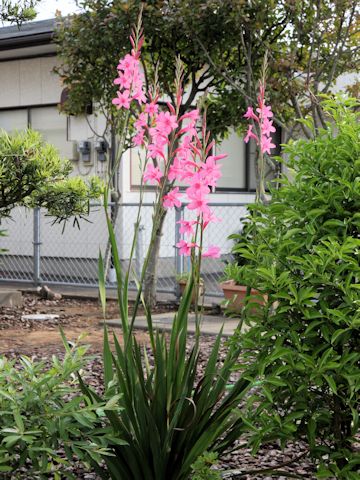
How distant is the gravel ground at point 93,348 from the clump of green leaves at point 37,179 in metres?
1.07

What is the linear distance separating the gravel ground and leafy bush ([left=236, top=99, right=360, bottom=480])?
0.94ft

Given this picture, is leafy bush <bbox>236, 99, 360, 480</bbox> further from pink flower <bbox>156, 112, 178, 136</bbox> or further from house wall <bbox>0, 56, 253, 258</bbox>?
house wall <bbox>0, 56, 253, 258</bbox>

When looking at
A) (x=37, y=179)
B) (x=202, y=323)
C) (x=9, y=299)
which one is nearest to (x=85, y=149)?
(x=9, y=299)

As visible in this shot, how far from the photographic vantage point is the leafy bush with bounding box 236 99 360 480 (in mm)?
2965

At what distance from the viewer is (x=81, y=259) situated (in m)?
13.4

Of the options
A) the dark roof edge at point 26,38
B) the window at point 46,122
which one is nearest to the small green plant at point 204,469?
the dark roof edge at point 26,38

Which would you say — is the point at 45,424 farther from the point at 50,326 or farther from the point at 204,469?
the point at 50,326

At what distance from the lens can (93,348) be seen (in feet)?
23.0

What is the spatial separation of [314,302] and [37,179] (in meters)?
3.78

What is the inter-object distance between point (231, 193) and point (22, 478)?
11565 mm

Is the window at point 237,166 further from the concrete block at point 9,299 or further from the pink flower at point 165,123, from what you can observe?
the pink flower at point 165,123

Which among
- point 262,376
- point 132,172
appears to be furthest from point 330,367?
point 132,172

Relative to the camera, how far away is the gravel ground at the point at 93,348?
3987 mm

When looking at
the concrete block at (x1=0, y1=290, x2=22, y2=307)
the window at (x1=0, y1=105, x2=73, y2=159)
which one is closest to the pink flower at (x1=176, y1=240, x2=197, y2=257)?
the concrete block at (x1=0, y1=290, x2=22, y2=307)
